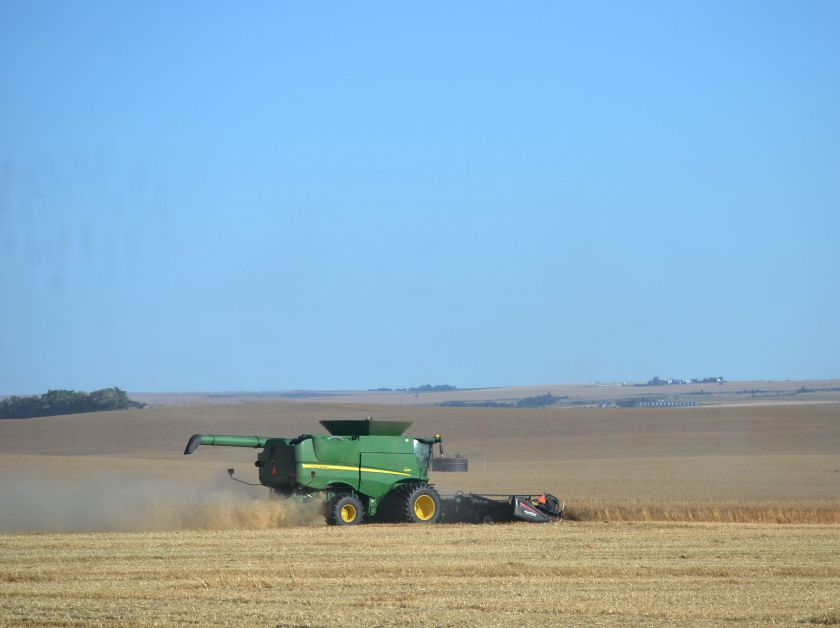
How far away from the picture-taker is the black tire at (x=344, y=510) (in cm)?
2876

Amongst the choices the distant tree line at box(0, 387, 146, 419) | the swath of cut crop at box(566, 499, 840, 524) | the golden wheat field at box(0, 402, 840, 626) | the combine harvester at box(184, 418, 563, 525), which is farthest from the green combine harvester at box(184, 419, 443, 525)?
the distant tree line at box(0, 387, 146, 419)

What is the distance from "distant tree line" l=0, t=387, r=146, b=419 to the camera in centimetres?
11294

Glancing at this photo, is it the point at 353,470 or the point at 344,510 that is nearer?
the point at 344,510

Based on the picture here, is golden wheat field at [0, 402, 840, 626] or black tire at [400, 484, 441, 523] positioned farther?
black tire at [400, 484, 441, 523]

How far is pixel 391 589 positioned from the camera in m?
17.0

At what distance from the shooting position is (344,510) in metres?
29.1

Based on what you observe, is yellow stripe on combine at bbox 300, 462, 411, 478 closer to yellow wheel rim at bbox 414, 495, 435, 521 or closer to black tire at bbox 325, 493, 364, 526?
black tire at bbox 325, 493, 364, 526

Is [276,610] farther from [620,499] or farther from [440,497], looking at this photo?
[620,499]

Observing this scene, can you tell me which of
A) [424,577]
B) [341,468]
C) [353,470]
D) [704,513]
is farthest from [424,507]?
[424,577]

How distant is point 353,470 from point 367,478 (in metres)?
0.45

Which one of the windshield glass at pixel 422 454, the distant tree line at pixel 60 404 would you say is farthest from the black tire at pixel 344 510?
the distant tree line at pixel 60 404

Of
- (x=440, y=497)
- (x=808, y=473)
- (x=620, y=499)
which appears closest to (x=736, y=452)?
(x=808, y=473)

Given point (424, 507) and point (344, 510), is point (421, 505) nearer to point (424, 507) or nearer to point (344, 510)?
point (424, 507)

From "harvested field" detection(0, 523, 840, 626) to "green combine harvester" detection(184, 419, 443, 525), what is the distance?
291 centimetres
